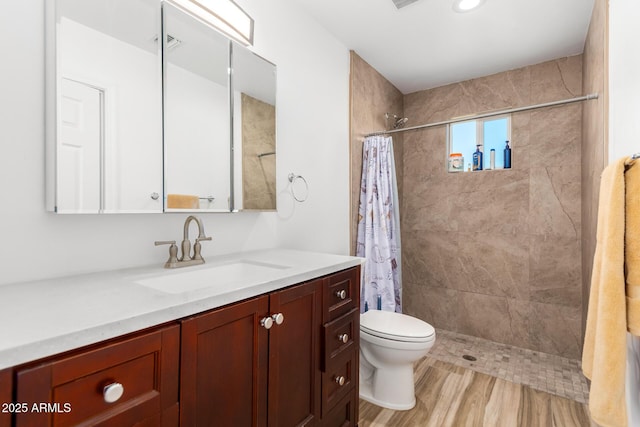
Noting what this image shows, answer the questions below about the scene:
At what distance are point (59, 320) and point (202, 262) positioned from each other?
2.24 ft

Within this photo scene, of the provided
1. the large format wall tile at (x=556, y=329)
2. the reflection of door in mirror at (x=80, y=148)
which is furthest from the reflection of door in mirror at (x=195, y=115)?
the large format wall tile at (x=556, y=329)

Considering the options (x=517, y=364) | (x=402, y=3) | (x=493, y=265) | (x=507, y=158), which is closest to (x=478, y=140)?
(x=507, y=158)

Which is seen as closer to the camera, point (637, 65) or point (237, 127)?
point (637, 65)

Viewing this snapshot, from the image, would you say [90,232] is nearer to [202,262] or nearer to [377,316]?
[202,262]

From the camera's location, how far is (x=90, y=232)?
1.11m

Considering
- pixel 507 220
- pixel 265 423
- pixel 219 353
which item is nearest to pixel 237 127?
pixel 219 353

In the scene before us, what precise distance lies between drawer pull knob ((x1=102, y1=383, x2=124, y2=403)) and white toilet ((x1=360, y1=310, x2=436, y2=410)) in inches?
58.0

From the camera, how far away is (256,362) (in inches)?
39.8

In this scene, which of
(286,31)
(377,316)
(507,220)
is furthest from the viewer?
(507,220)

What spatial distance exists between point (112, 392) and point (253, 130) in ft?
4.33

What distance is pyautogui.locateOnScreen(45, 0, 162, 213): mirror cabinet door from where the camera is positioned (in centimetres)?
102

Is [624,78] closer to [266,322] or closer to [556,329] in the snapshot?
[266,322]

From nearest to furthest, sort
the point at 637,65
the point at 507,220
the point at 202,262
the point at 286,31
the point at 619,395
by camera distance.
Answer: the point at 619,395
the point at 637,65
the point at 202,262
the point at 286,31
the point at 507,220

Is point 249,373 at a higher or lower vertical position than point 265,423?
higher
